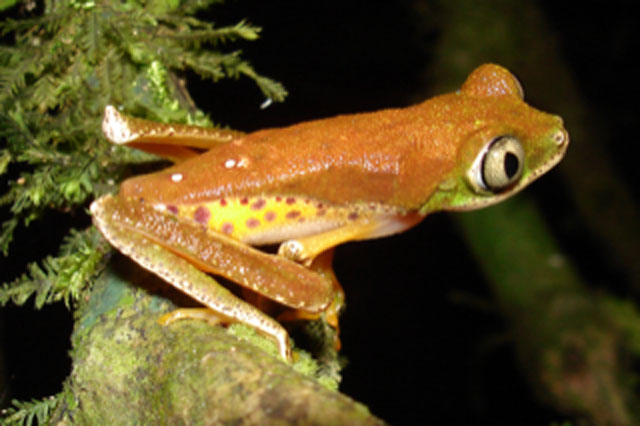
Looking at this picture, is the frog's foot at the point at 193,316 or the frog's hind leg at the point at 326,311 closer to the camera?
the frog's foot at the point at 193,316

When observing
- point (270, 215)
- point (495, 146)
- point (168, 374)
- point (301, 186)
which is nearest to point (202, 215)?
point (270, 215)

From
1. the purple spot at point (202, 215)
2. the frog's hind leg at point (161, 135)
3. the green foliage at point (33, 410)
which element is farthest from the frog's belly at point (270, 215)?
the green foliage at point (33, 410)

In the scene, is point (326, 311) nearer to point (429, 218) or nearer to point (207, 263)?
point (207, 263)

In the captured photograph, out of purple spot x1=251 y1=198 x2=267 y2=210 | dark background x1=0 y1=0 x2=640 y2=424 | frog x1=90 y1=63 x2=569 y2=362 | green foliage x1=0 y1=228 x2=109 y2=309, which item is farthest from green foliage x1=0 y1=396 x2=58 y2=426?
dark background x1=0 y1=0 x2=640 y2=424

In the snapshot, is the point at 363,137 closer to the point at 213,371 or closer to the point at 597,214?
the point at 213,371

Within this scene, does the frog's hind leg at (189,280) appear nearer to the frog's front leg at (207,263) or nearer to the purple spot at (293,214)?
the frog's front leg at (207,263)

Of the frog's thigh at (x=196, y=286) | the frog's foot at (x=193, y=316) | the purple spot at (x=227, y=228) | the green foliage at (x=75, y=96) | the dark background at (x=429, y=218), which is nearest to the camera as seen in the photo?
A: the frog's foot at (x=193, y=316)

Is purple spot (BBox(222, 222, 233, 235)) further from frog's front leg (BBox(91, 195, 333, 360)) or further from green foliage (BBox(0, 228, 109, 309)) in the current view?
green foliage (BBox(0, 228, 109, 309))

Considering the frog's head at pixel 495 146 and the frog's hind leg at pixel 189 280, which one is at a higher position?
the frog's head at pixel 495 146
